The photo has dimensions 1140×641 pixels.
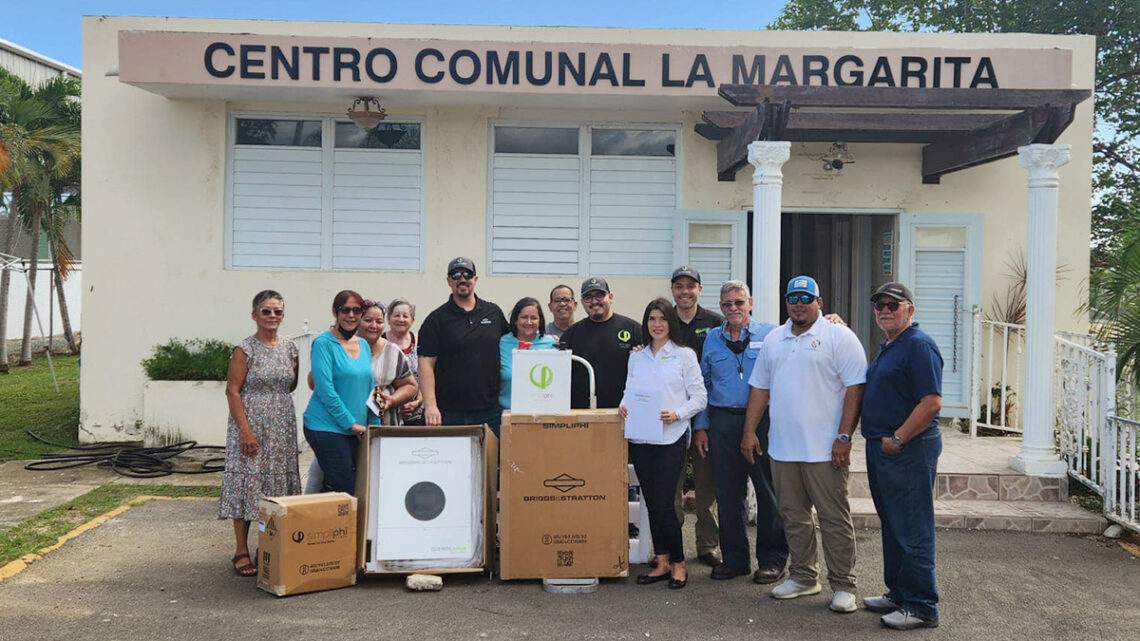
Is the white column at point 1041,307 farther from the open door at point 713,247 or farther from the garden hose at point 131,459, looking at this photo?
the garden hose at point 131,459

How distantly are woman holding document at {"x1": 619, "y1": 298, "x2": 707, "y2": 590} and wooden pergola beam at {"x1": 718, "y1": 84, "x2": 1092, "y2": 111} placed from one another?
7.57 feet

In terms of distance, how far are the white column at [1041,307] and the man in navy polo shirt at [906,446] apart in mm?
3054

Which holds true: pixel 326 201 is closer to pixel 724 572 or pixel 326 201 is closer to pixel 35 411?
pixel 35 411

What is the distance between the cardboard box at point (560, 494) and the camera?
5.54 metres

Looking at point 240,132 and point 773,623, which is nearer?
point 773,623

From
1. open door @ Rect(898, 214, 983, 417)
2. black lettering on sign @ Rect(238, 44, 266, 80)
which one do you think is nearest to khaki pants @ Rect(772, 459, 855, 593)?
open door @ Rect(898, 214, 983, 417)

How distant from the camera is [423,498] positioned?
18.6 ft

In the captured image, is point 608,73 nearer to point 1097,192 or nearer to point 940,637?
point 940,637

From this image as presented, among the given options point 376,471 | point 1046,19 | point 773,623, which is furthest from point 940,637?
point 1046,19

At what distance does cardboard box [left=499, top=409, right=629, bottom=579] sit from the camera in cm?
554

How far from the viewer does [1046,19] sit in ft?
62.6

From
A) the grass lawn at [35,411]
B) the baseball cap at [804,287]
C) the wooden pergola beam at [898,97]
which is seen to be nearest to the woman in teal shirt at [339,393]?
the baseball cap at [804,287]

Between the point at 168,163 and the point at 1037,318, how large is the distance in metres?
7.77

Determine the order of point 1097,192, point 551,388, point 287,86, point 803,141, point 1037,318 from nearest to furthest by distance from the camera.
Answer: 1. point 551,388
2. point 1037,318
3. point 287,86
4. point 803,141
5. point 1097,192
